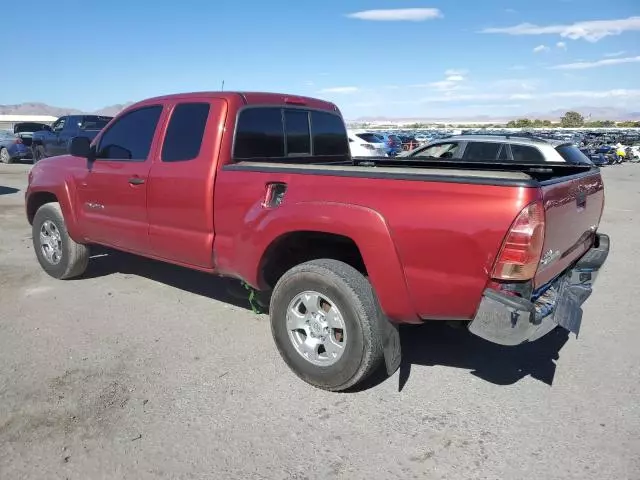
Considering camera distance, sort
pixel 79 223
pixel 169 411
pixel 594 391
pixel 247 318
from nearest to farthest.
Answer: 1. pixel 169 411
2. pixel 594 391
3. pixel 247 318
4. pixel 79 223

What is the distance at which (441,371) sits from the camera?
388 cm

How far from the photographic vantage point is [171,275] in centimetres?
611

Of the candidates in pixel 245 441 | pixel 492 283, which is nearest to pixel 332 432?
pixel 245 441

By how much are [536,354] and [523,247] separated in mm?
1783

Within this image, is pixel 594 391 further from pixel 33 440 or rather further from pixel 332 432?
pixel 33 440

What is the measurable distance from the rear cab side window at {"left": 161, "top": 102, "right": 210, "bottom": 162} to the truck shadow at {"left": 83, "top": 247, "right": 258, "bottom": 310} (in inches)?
52.0

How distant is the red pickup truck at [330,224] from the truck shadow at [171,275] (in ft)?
2.96

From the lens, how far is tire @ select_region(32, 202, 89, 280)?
562 centimetres

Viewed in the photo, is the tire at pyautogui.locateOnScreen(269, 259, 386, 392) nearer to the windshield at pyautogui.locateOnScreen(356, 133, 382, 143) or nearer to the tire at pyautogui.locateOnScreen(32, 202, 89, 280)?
the tire at pyautogui.locateOnScreen(32, 202, 89, 280)

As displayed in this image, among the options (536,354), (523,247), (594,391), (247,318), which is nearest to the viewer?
(523,247)

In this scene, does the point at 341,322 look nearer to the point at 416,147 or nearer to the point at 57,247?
the point at 57,247

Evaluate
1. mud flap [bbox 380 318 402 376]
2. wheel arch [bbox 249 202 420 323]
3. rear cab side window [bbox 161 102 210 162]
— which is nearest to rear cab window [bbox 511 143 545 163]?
wheel arch [bbox 249 202 420 323]

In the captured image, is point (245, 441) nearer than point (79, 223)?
Yes

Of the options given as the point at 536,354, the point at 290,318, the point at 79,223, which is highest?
the point at 79,223
